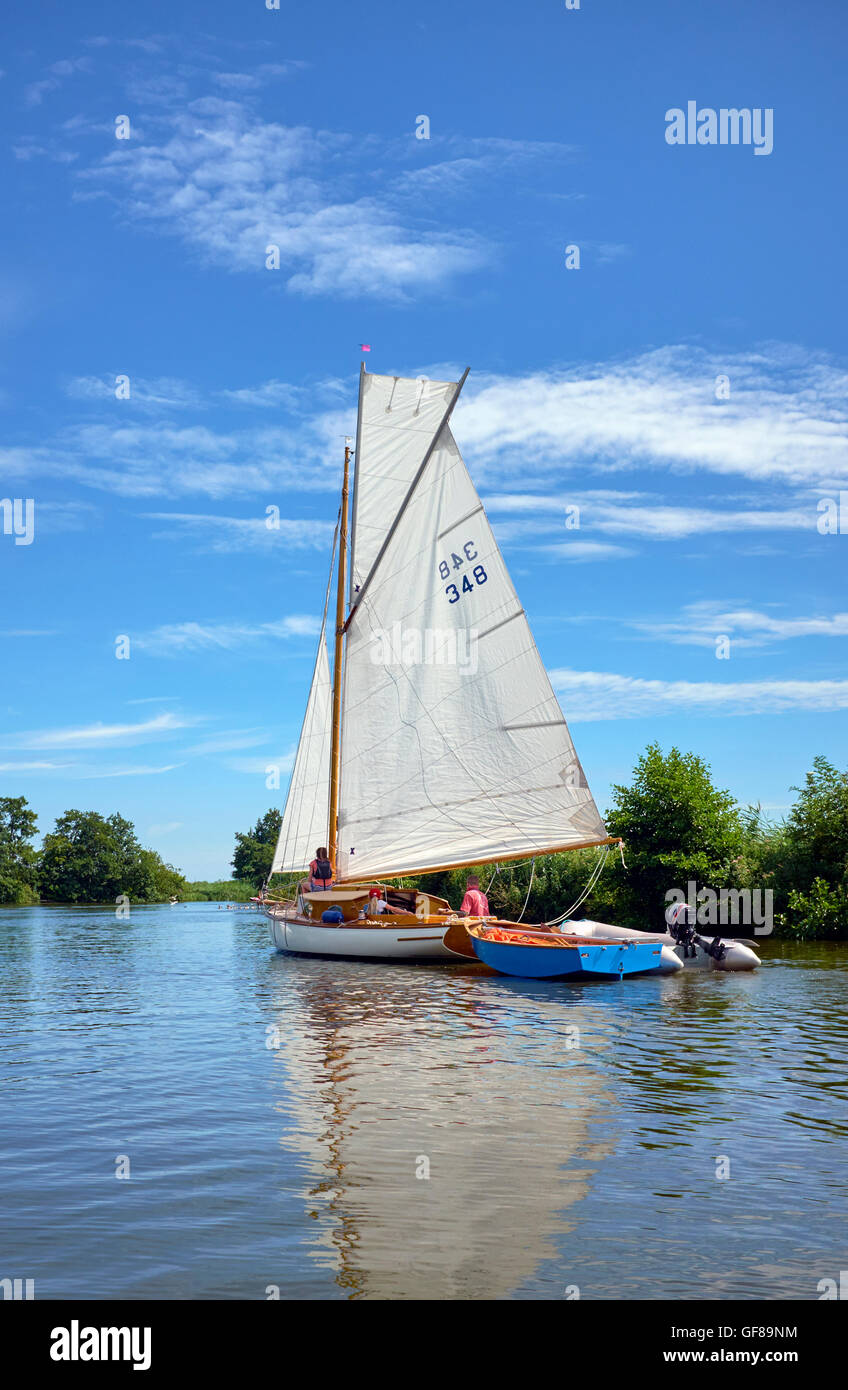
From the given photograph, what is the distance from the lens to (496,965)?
34.4 meters

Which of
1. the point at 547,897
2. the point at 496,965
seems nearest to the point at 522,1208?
the point at 496,965

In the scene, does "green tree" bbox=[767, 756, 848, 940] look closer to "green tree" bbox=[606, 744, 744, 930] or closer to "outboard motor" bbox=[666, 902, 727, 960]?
"green tree" bbox=[606, 744, 744, 930]

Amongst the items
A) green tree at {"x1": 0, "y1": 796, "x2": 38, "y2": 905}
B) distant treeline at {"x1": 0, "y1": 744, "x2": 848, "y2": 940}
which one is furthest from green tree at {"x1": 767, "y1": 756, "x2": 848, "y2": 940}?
green tree at {"x1": 0, "y1": 796, "x2": 38, "y2": 905}

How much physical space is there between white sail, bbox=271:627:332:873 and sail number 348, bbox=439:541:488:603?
821 centimetres

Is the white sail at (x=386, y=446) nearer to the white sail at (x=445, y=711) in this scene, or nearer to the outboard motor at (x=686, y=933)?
the white sail at (x=445, y=711)

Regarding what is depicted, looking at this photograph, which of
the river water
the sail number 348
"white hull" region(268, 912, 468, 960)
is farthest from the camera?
the sail number 348

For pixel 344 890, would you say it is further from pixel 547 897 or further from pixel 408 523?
pixel 547 897

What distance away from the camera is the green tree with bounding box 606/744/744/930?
182 ft

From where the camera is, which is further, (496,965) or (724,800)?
(724,800)

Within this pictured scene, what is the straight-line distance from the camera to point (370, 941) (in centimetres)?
3866

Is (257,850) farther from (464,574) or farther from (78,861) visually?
(464,574)

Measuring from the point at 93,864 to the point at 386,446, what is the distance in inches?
5162

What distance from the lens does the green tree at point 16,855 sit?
152 meters

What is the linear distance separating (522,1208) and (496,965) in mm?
23634
